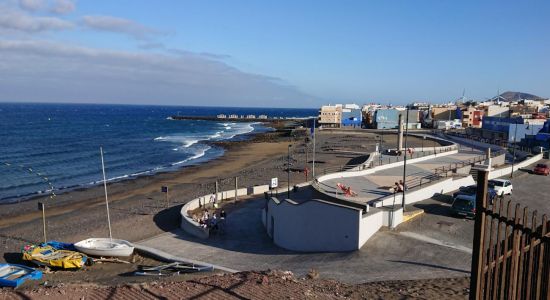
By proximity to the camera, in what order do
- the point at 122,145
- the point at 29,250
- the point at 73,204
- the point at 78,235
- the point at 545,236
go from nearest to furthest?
the point at 545,236, the point at 29,250, the point at 78,235, the point at 73,204, the point at 122,145

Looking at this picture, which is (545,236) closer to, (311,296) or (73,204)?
(311,296)

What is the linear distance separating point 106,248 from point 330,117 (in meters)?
95.9

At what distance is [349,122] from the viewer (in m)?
117

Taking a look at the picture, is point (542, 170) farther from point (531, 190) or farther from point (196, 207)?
point (196, 207)

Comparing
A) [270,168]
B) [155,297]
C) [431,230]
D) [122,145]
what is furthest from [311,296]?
[122,145]

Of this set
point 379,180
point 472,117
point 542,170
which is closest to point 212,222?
point 379,180

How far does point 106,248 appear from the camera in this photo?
18969 mm

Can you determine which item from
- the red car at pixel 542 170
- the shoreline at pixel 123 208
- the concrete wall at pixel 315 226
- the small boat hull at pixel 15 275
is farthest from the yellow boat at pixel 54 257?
the red car at pixel 542 170

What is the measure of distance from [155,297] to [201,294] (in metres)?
0.98

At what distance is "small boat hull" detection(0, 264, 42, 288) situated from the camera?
15648mm

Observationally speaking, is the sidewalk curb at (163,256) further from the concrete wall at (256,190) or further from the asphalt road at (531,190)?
the asphalt road at (531,190)

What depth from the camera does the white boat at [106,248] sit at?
1844cm

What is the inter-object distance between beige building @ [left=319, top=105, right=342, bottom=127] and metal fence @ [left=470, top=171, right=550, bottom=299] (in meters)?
107

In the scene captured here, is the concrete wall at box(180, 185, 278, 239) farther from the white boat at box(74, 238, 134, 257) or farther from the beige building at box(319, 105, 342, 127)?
the beige building at box(319, 105, 342, 127)
